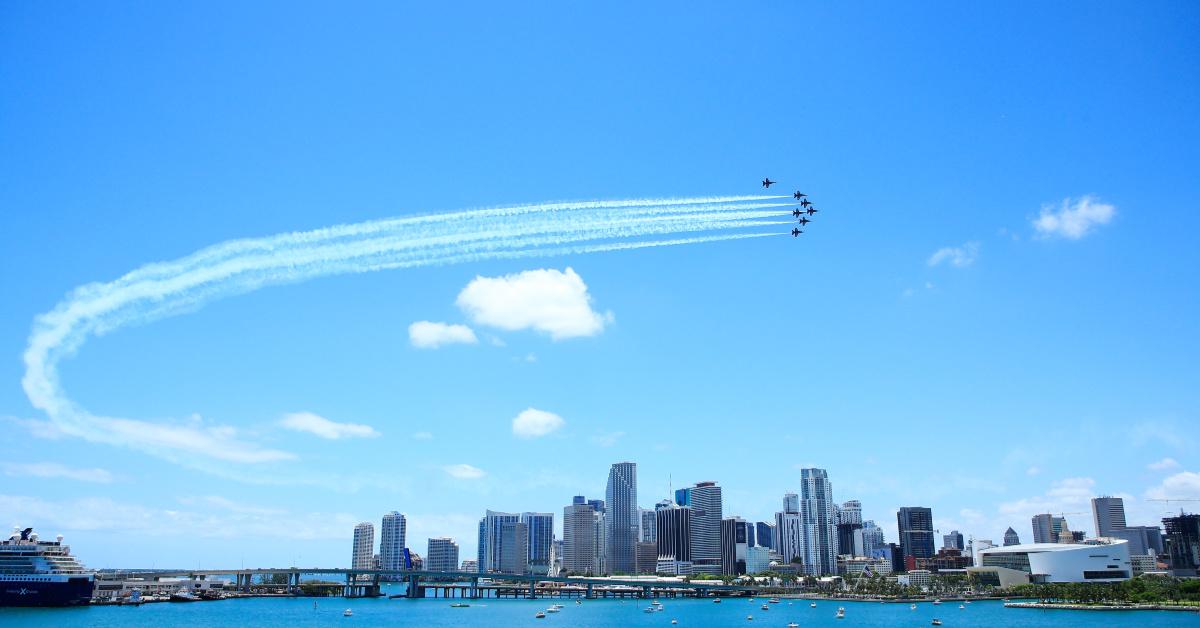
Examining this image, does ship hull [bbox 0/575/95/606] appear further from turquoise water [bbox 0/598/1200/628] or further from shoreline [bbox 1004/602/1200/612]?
shoreline [bbox 1004/602/1200/612]

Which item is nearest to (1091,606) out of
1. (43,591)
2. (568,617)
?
(568,617)

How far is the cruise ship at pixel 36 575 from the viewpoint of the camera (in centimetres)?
16062

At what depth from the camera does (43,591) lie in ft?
532

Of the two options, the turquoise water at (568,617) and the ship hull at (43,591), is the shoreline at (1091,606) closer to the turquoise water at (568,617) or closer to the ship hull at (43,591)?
the turquoise water at (568,617)

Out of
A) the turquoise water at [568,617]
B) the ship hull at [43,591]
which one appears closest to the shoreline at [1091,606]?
the turquoise water at [568,617]

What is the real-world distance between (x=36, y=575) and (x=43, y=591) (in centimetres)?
331

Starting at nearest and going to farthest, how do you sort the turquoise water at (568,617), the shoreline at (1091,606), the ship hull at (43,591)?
the turquoise water at (568,617) → the ship hull at (43,591) → the shoreline at (1091,606)

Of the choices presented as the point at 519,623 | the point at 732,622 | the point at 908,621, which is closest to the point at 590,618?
the point at 519,623

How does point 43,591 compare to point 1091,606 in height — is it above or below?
above

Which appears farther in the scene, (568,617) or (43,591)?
(568,617)

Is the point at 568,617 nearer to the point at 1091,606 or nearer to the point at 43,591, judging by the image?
the point at 43,591

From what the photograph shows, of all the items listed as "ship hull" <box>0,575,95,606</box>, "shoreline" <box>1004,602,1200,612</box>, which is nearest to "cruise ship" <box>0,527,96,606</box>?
"ship hull" <box>0,575,95,606</box>

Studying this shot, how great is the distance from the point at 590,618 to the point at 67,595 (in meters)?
97.3

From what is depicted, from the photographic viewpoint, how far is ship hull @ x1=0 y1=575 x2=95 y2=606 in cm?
16012
